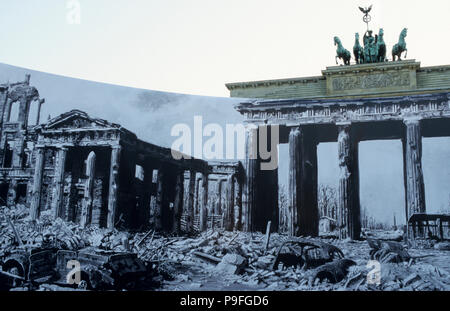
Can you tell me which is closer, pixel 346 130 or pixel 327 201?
pixel 327 201

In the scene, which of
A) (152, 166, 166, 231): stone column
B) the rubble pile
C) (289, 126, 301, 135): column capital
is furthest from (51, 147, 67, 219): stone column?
(289, 126, 301, 135): column capital

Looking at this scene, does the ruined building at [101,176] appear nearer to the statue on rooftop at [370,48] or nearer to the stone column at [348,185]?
the stone column at [348,185]

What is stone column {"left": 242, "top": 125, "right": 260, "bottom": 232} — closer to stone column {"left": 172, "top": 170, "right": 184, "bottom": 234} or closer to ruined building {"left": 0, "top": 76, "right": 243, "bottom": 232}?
ruined building {"left": 0, "top": 76, "right": 243, "bottom": 232}

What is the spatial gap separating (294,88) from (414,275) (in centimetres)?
695

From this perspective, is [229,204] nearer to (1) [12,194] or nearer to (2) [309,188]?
(2) [309,188]

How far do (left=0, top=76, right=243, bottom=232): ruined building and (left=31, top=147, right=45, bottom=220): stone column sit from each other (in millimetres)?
25

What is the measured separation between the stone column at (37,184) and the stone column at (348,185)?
8.32 meters

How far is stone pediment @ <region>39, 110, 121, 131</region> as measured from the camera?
1288 cm

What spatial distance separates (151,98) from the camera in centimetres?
1316

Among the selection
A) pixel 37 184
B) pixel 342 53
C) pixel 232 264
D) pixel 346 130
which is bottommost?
pixel 232 264

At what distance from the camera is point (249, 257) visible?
11.7m

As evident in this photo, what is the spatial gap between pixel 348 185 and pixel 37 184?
868 centimetres

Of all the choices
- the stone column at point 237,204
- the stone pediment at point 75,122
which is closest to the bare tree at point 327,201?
the stone column at point 237,204

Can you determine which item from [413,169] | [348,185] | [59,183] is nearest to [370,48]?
[413,169]
